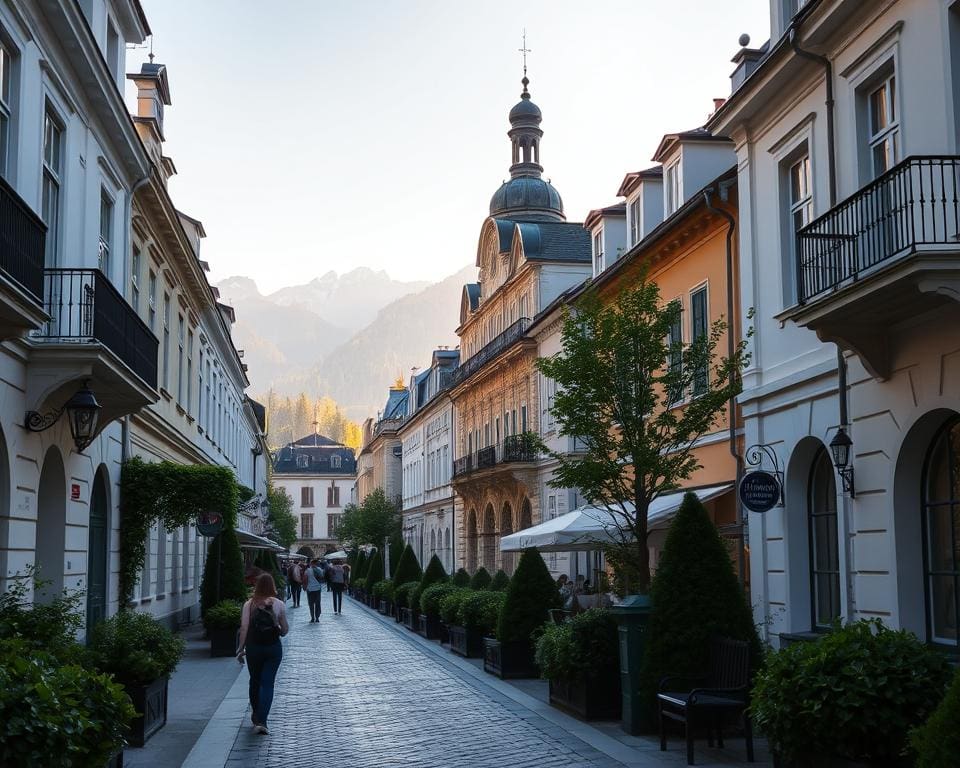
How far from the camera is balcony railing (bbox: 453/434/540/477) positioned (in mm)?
41681

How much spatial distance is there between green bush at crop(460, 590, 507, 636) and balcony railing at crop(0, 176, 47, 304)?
12.2m

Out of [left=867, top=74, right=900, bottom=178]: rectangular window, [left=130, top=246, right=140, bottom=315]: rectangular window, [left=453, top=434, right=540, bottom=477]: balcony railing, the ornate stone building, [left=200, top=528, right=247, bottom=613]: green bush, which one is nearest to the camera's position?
[left=867, top=74, right=900, bottom=178]: rectangular window

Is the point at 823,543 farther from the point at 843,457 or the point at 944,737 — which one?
the point at 944,737

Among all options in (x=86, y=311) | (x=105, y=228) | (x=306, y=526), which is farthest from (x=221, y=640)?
(x=306, y=526)

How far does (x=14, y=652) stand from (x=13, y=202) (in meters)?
4.77

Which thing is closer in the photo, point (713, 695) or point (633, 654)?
point (713, 695)

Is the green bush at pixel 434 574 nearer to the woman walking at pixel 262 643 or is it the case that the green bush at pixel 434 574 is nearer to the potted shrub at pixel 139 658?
the woman walking at pixel 262 643

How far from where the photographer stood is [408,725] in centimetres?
1371

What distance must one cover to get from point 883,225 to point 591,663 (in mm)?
5678

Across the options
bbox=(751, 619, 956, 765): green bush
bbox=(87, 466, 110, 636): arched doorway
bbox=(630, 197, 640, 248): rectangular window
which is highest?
bbox=(630, 197, 640, 248): rectangular window

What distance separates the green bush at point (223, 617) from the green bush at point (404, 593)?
9236mm

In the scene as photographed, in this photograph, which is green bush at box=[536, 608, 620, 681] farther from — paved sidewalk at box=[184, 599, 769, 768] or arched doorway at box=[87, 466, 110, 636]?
arched doorway at box=[87, 466, 110, 636]

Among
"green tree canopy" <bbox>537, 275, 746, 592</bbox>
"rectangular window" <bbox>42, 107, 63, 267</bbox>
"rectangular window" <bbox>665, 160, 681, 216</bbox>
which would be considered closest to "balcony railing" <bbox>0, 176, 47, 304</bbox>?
"rectangular window" <bbox>42, 107, 63, 267</bbox>

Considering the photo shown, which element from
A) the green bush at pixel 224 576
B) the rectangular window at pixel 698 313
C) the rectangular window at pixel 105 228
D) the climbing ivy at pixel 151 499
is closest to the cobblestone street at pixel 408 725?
the climbing ivy at pixel 151 499
